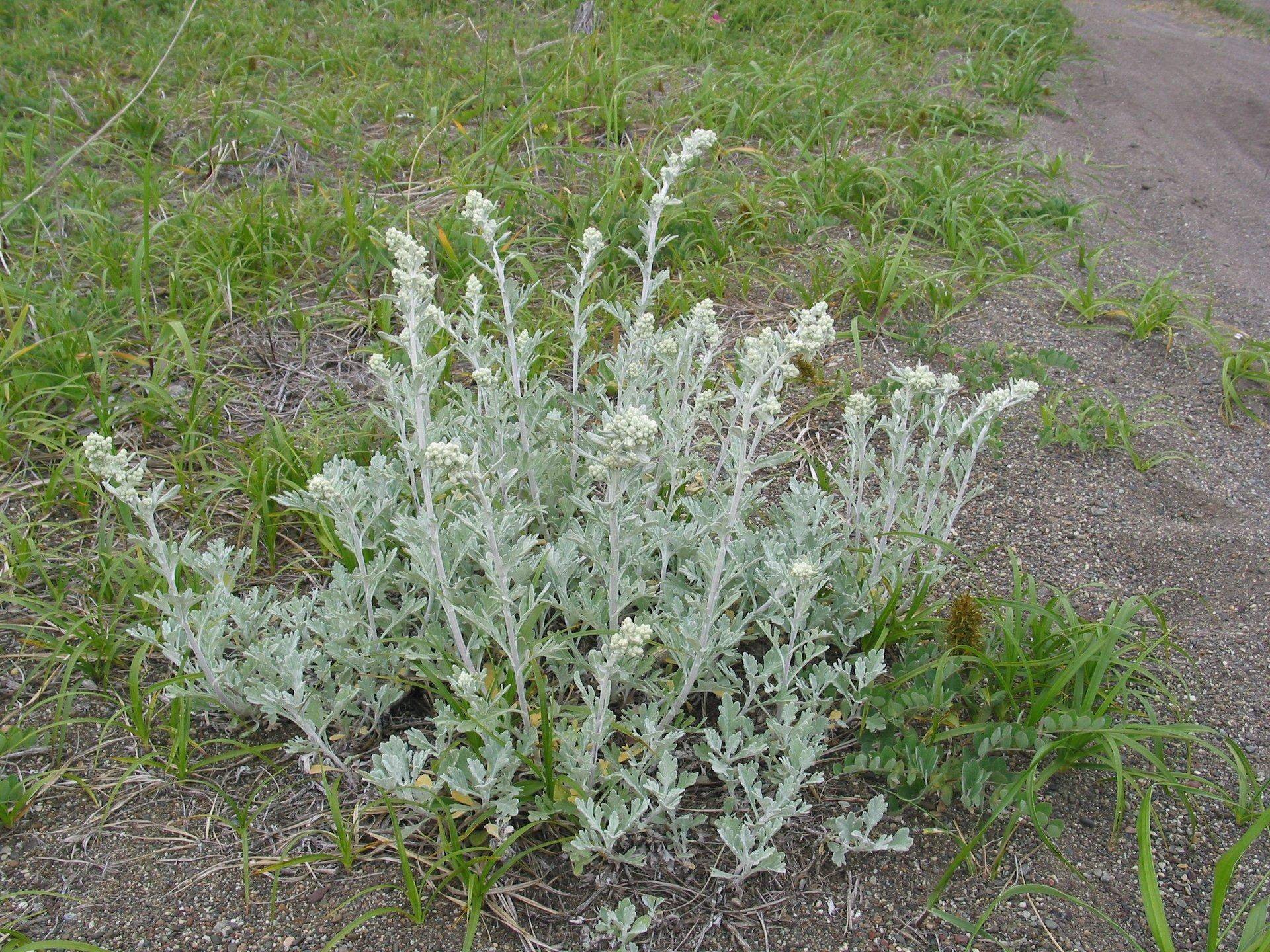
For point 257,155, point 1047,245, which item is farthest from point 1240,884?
point 257,155

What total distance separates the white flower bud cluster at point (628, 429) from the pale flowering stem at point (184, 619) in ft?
3.86

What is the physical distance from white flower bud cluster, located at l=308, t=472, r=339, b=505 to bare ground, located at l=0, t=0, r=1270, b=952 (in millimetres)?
867

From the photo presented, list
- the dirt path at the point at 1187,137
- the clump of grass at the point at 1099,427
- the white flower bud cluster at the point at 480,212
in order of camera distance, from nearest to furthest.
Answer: the white flower bud cluster at the point at 480,212 < the clump of grass at the point at 1099,427 < the dirt path at the point at 1187,137

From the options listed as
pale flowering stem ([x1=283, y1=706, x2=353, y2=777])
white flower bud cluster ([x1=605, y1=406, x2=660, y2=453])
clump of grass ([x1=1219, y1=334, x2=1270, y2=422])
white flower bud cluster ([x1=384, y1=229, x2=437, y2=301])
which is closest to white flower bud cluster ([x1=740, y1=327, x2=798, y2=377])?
white flower bud cluster ([x1=605, y1=406, x2=660, y2=453])

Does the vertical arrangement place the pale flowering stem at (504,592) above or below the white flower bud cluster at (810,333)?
below

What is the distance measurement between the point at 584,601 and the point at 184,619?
3.36 ft

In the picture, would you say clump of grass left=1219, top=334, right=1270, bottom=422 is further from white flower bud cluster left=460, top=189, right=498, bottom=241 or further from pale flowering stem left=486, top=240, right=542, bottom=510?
white flower bud cluster left=460, top=189, right=498, bottom=241

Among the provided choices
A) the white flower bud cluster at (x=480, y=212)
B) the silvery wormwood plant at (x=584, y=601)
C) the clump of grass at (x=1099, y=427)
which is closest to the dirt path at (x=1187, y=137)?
the clump of grass at (x=1099, y=427)

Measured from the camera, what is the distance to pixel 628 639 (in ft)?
6.61

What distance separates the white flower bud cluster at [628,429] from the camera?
1.91 metres

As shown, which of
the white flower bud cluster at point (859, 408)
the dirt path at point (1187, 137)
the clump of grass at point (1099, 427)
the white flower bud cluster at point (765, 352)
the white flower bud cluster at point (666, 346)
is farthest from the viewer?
the dirt path at point (1187, 137)

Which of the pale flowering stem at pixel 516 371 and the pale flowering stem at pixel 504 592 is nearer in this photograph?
the pale flowering stem at pixel 504 592

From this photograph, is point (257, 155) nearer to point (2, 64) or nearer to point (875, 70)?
point (2, 64)

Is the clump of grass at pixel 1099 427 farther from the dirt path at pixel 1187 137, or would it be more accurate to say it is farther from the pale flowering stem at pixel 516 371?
the pale flowering stem at pixel 516 371
